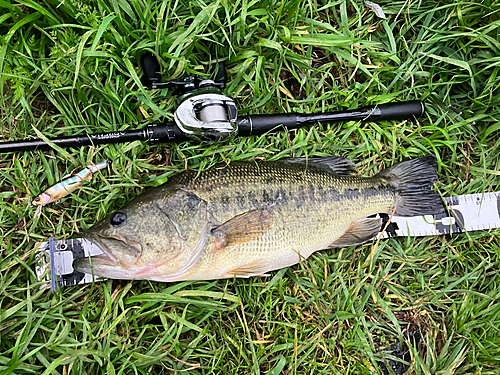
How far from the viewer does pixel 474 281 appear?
3100 mm

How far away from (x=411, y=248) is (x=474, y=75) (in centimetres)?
168

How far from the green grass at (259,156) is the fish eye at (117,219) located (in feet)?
1.32

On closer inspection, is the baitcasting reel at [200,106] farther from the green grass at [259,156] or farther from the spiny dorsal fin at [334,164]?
the spiny dorsal fin at [334,164]

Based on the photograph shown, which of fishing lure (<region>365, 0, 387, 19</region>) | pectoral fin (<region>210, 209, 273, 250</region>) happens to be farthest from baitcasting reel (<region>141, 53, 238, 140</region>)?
fishing lure (<region>365, 0, 387, 19</region>)

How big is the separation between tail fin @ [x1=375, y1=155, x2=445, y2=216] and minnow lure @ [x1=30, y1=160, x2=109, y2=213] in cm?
243

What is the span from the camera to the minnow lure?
8.57 ft

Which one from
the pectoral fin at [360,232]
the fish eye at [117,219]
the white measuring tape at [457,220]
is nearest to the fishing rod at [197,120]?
the fish eye at [117,219]

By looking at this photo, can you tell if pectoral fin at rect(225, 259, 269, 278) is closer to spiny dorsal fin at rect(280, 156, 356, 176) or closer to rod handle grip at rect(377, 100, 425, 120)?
spiny dorsal fin at rect(280, 156, 356, 176)

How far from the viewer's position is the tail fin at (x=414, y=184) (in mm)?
2975

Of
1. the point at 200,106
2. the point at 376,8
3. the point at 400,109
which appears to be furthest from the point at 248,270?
the point at 376,8

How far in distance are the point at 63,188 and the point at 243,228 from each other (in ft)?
4.74

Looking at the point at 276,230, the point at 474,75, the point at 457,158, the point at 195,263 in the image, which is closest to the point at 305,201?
the point at 276,230

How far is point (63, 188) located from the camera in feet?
8.69

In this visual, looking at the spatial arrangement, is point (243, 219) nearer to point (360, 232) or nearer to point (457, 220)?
point (360, 232)
